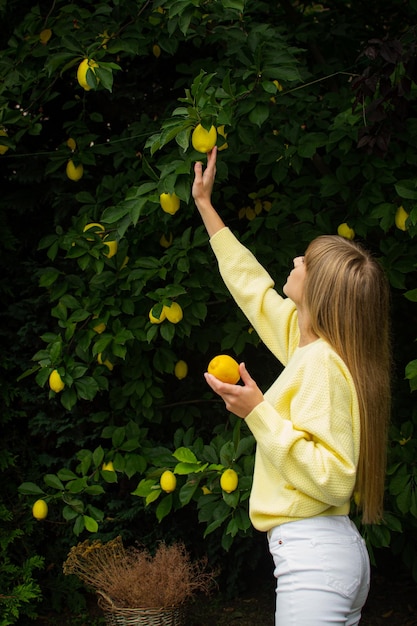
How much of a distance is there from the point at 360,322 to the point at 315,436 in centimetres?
28

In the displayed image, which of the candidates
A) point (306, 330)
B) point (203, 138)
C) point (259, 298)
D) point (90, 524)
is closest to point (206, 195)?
point (203, 138)

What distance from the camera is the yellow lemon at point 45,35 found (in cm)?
290

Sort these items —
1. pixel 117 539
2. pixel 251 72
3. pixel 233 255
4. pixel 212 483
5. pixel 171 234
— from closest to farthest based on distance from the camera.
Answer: pixel 233 255
pixel 251 72
pixel 212 483
pixel 171 234
pixel 117 539

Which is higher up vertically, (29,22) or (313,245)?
(29,22)

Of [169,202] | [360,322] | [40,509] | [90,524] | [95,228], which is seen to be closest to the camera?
[360,322]

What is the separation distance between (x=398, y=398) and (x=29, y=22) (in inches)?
77.5

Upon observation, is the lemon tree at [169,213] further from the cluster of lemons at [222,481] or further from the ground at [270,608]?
the ground at [270,608]

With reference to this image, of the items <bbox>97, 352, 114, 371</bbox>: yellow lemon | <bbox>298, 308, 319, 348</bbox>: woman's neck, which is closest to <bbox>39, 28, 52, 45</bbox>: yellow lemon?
<bbox>97, 352, 114, 371</bbox>: yellow lemon

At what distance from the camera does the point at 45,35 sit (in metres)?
2.91

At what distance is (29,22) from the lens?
2.92 meters

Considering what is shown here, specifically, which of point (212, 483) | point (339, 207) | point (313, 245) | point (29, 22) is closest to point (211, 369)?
point (313, 245)

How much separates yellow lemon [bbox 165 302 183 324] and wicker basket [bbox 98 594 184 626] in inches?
44.6

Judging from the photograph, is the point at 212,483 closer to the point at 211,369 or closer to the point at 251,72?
the point at 211,369

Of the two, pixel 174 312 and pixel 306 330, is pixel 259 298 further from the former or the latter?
pixel 174 312
